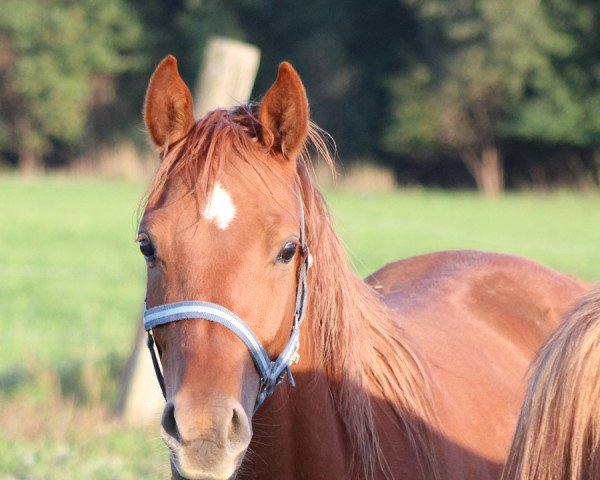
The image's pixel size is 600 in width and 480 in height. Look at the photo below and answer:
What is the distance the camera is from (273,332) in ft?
8.09

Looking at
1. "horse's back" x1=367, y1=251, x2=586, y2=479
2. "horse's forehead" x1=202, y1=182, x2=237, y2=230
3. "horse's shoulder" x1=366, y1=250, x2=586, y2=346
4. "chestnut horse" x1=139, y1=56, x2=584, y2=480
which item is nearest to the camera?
"chestnut horse" x1=139, y1=56, x2=584, y2=480

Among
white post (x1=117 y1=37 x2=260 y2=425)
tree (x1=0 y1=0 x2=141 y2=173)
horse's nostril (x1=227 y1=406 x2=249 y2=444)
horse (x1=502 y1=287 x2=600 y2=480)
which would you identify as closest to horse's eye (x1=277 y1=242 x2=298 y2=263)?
horse's nostril (x1=227 y1=406 x2=249 y2=444)

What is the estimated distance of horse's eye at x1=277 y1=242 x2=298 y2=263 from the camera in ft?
8.17

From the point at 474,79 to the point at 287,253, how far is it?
3284 cm

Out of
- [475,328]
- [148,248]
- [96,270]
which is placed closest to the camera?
[148,248]

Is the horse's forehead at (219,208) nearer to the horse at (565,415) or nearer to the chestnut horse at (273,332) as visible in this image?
the chestnut horse at (273,332)

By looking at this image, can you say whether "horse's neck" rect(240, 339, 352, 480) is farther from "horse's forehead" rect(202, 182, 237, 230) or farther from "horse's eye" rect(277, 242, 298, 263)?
"horse's forehead" rect(202, 182, 237, 230)

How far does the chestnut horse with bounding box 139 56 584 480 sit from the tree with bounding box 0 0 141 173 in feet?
127

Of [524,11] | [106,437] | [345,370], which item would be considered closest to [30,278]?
[106,437]

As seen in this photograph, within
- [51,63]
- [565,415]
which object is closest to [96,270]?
[565,415]

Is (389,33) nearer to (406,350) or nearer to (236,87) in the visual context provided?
(236,87)

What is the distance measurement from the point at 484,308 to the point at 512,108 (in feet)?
104

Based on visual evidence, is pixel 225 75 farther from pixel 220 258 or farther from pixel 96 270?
pixel 96 270

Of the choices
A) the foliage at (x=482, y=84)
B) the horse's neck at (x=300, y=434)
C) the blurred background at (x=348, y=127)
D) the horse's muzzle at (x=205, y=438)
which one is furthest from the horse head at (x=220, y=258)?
the foliage at (x=482, y=84)
